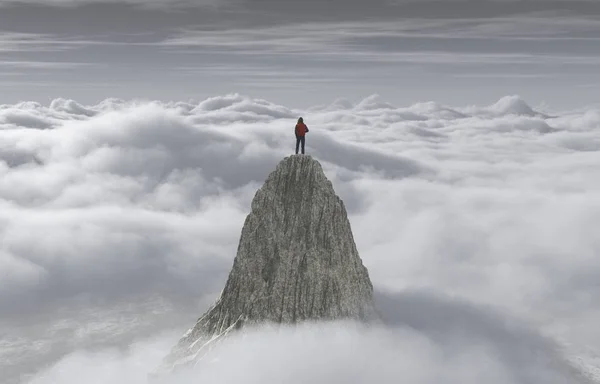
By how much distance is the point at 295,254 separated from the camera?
12000 cm

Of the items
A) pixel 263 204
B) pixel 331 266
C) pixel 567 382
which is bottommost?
pixel 567 382

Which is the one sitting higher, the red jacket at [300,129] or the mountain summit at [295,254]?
the red jacket at [300,129]

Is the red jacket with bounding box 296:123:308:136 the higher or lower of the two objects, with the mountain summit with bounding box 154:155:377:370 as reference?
higher

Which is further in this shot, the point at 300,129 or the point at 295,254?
the point at 295,254

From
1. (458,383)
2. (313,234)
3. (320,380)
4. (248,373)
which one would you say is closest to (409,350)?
(458,383)

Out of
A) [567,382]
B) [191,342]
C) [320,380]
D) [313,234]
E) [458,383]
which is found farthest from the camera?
[567,382]

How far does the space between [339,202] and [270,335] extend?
32577mm

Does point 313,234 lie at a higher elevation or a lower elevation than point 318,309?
higher

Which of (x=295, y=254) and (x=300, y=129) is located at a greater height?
(x=300, y=129)

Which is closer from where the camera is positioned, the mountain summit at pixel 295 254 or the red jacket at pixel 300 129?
the red jacket at pixel 300 129

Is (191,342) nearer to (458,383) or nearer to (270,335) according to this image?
(270,335)

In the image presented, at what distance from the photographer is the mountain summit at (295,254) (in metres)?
120

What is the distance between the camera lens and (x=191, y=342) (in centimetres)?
13412

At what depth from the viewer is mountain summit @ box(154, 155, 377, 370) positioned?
4715 inches
